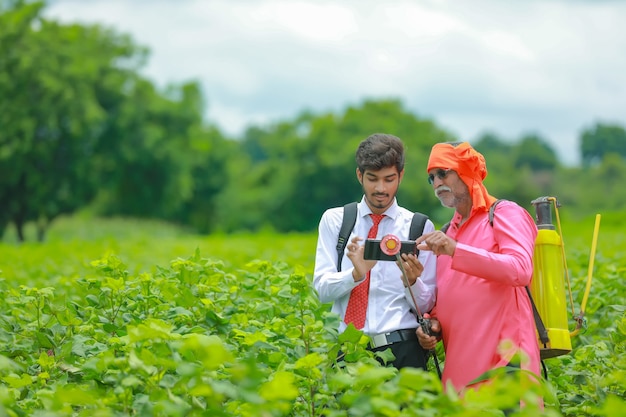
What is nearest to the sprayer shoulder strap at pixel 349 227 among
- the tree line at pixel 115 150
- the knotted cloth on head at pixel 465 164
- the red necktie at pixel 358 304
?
the red necktie at pixel 358 304

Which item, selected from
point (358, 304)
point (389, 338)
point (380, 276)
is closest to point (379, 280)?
point (380, 276)

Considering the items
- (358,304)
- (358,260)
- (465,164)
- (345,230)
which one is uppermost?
(465,164)

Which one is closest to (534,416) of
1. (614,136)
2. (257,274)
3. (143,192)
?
(257,274)

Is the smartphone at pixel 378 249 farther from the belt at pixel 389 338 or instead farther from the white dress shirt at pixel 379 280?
the belt at pixel 389 338

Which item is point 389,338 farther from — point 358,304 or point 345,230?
point 345,230

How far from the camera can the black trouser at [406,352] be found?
4672 millimetres

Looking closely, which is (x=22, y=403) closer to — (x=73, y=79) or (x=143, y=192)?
(x=73, y=79)

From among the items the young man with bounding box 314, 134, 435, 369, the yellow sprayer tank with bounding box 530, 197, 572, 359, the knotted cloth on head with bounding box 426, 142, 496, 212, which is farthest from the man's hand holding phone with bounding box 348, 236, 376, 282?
the yellow sprayer tank with bounding box 530, 197, 572, 359

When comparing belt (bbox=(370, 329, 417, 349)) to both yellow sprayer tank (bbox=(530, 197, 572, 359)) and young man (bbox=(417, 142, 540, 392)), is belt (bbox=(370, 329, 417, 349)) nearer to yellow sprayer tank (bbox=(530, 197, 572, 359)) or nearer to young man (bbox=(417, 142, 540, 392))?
young man (bbox=(417, 142, 540, 392))

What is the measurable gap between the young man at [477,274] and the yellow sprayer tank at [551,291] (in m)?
0.08

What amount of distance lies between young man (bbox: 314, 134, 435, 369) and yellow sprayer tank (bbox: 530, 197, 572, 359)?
21.6 inches

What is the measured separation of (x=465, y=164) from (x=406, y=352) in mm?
986

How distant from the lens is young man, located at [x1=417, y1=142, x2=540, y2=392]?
4.19 metres

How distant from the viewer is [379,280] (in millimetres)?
4781
